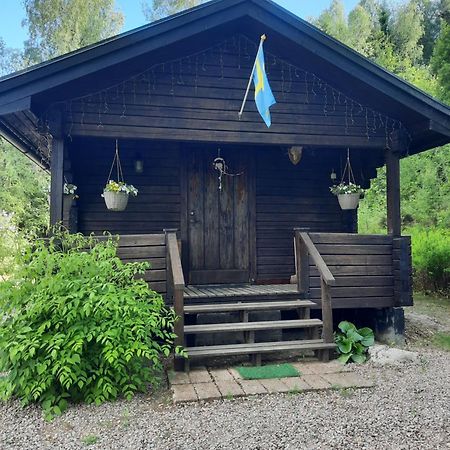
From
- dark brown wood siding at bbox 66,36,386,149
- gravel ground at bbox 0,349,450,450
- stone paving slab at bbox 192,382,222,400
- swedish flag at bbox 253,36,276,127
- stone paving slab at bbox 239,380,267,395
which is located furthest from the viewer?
dark brown wood siding at bbox 66,36,386,149

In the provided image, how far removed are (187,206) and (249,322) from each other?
217 centimetres

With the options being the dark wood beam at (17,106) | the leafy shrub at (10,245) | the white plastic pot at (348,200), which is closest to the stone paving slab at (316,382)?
the leafy shrub at (10,245)

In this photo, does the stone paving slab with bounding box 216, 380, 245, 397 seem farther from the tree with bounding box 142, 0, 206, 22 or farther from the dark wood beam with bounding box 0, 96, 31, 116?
the tree with bounding box 142, 0, 206, 22

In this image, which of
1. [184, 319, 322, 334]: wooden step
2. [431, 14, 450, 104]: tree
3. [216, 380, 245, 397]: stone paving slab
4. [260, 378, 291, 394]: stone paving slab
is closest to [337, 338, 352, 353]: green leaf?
[184, 319, 322, 334]: wooden step

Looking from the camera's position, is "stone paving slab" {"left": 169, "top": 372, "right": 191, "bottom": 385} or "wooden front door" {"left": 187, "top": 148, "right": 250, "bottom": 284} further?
"wooden front door" {"left": 187, "top": 148, "right": 250, "bottom": 284}

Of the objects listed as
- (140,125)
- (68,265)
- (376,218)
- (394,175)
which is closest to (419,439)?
(68,265)

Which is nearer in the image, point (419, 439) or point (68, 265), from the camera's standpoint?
point (419, 439)

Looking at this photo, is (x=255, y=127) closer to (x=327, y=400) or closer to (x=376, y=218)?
(x=327, y=400)

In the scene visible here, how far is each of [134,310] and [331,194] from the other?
171 inches

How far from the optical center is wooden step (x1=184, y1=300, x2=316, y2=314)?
4387 millimetres

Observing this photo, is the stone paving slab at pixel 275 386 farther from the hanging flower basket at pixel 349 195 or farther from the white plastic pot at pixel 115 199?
the hanging flower basket at pixel 349 195

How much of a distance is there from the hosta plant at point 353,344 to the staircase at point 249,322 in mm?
193

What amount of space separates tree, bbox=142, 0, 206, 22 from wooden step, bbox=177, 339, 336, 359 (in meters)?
19.4

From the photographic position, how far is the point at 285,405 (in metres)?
3.11
